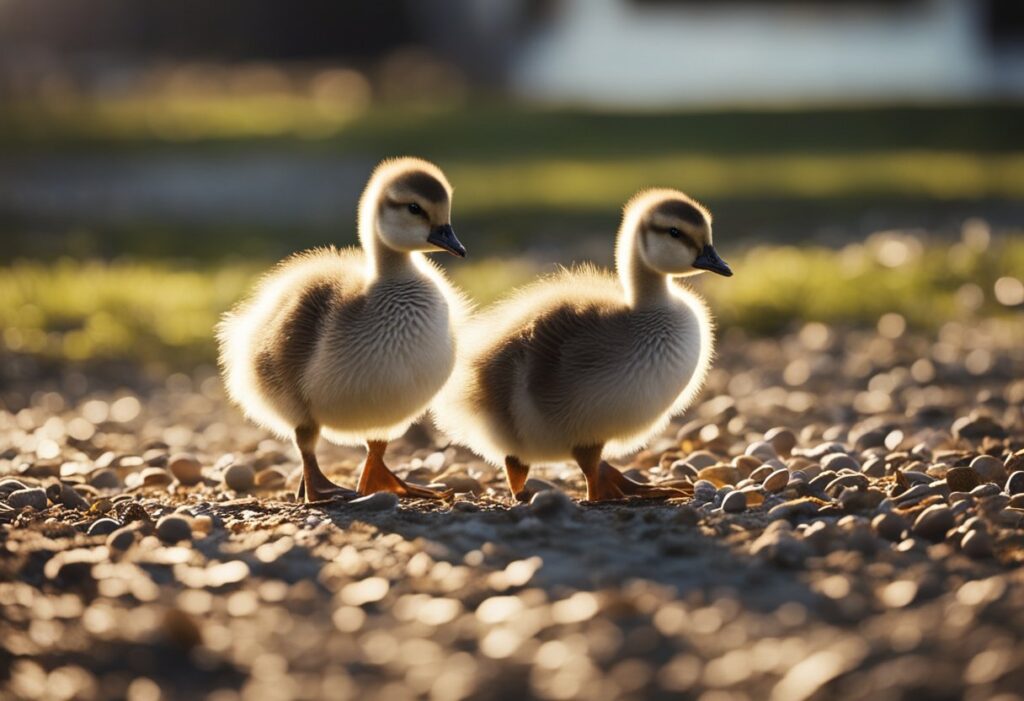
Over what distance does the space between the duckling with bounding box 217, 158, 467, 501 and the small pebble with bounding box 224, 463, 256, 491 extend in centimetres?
33

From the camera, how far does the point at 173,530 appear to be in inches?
218

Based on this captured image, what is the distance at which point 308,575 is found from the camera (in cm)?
512

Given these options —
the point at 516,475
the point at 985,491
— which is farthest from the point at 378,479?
the point at 985,491

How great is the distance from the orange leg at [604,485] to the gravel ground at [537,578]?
99 millimetres

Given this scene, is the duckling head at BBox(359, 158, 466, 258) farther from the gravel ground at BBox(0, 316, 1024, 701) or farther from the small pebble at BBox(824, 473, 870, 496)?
the small pebble at BBox(824, 473, 870, 496)

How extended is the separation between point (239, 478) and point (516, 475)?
128cm

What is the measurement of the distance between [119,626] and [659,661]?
162 cm

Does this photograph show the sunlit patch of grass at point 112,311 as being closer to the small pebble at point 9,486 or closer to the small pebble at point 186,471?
the small pebble at point 186,471

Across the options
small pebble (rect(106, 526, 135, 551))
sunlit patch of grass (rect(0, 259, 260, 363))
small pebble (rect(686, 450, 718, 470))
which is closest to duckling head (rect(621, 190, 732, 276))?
small pebble (rect(686, 450, 718, 470))

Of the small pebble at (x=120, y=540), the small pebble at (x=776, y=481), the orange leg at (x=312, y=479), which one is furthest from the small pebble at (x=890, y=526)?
the small pebble at (x=120, y=540)

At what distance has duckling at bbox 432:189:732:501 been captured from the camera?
5953mm

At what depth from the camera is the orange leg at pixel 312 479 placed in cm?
621

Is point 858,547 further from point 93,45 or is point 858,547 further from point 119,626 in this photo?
point 93,45

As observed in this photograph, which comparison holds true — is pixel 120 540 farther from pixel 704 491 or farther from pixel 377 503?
pixel 704 491
